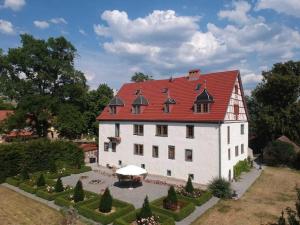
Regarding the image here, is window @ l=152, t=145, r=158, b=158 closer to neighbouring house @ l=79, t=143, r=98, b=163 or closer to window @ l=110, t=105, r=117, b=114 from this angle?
window @ l=110, t=105, r=117, b=114

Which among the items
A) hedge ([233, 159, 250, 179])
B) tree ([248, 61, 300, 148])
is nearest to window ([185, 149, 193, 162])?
hedge ([233, 159, 250, 179])

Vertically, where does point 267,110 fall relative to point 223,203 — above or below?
above

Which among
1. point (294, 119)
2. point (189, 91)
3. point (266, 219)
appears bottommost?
point (266, 219)

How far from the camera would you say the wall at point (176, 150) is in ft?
104

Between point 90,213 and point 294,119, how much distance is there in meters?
40.7

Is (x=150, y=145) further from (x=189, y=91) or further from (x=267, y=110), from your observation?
(x=267, y=110)

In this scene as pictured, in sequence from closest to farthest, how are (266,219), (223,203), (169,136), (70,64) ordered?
(266,219) → (223,203) → (169,136) → (70,64)

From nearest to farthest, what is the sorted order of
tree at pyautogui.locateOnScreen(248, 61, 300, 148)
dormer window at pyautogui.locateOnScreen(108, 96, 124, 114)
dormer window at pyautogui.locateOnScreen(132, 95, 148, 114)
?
dormer window at pyautogui.locateOnScreen(132, 95, 148, 114)
dormer window at pyautogui.locateOnScreen(108, 96, 124, 114)
tree at pyautogui.locateOnScreen(248, 61, 300, 148)

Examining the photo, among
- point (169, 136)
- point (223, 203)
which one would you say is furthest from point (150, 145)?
point (223, 203)

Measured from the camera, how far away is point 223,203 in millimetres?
26266

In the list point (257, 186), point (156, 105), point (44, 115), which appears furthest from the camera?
point (44, 115)

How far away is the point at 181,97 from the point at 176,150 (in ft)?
24.7

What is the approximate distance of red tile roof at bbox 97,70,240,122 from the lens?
108ft

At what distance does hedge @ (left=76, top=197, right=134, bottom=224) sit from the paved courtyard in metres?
1.88
